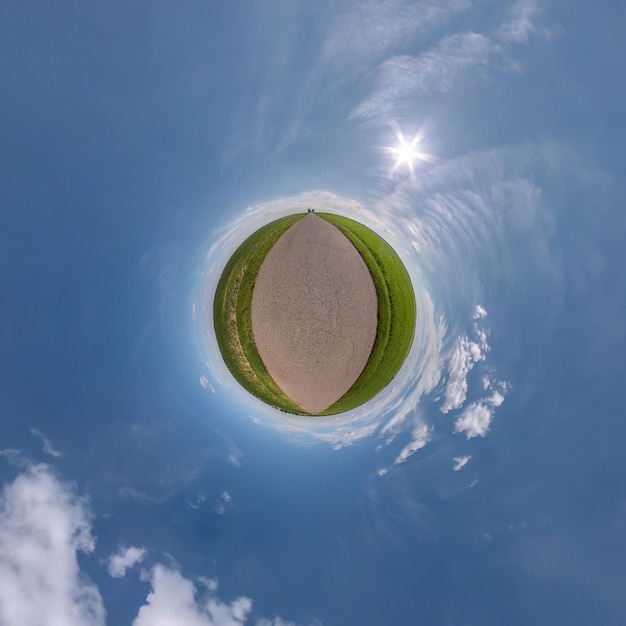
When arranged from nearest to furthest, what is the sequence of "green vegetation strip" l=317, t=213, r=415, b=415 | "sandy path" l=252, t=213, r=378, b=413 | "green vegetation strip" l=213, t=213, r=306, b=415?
"sandy path" l=252, t=213, r=378, b=413, "green vegetation strip" l=317, t=213, r=415, b=415, "green vegetation strip" l=213, t=213, r=306, b=415

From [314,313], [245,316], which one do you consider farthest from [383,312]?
[245,316]

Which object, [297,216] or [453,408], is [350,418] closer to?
[453,408]

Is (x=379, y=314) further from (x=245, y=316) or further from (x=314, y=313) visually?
(x=245, y=316)

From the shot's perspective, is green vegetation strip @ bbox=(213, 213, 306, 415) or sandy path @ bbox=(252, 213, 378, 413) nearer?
sandy path @ bbox=(252, 213, 378, 413)

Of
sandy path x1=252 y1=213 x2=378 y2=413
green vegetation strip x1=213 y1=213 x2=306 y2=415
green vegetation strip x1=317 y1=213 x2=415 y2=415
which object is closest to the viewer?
sandy path x1=252 y1=213 x2=378 y2=413

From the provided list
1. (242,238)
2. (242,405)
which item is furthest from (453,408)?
(242,238)

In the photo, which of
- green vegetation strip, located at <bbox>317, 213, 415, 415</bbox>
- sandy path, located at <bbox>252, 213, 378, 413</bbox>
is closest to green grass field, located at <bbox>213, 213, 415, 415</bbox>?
green vegetation strip, located at <bbox>317, 213, 415, 415</bbox>

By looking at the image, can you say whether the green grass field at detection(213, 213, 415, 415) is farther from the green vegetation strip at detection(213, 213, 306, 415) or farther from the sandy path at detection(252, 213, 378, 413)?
the sandy path at detection(252, 213, 378, 413)
